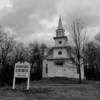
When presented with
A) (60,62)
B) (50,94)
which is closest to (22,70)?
(50,94)

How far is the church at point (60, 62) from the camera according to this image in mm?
25750

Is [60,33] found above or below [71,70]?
above

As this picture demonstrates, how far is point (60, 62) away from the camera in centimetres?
2617

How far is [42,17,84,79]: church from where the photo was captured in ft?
84.5

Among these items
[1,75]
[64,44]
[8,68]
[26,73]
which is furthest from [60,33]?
[26,73]

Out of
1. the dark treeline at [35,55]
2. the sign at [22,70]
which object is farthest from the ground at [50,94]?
the dark treeline at [35,55]

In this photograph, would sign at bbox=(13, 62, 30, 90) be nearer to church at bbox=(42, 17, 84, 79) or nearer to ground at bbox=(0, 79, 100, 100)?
ground at bbox=(0, 79, 100, 100)

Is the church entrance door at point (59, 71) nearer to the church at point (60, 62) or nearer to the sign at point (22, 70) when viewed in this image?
the church at point (60, 62)

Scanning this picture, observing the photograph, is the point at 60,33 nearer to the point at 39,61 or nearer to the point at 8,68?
the point at 8,68

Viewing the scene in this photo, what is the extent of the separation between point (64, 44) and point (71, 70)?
6.04m

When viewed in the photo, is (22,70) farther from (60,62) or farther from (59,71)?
(60,62)

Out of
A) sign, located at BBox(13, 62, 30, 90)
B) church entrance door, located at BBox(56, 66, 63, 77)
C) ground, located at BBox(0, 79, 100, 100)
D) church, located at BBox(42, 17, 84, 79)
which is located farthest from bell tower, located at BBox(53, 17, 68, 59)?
sign, located at BBox(13, 62, 30, 90)

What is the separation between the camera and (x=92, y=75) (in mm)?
31859

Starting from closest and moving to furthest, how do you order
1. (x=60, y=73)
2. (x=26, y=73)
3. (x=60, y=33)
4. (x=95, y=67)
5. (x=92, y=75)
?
(x=26, y=73)
(x=60, y=73)
(x=60, y=33)
(x=92, y=75)
(x=95, y=67)
